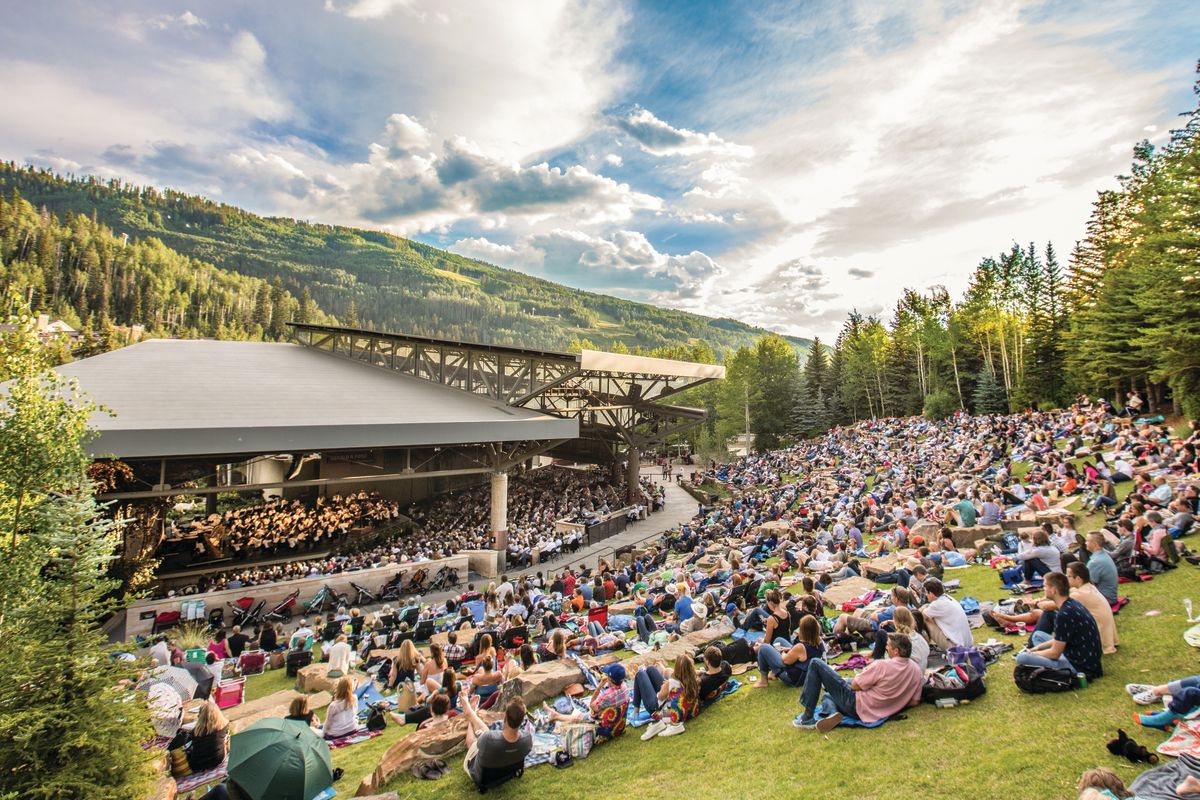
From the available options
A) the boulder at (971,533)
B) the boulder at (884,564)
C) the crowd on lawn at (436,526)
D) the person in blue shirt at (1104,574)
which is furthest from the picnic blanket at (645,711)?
the crowd on lawn at (436,526)

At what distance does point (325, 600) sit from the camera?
1653 centimetres

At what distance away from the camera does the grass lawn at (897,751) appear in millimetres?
4328

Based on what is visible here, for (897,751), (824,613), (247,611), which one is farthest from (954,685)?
(247,611)

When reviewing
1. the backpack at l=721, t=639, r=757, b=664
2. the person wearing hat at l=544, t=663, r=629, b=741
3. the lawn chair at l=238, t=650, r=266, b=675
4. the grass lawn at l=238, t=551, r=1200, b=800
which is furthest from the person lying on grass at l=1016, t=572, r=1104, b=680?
the lawn chair at l=238, t=650, r=266, b=675

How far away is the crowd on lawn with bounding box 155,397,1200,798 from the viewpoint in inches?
213

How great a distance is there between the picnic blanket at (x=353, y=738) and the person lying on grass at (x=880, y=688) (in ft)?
18.4

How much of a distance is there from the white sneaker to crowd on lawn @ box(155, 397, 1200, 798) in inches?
0.9

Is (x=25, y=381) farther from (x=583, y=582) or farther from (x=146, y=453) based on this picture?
(x=583, y=582)

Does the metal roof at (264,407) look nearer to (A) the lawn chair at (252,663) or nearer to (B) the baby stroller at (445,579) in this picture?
(B) the baby stroller at (445,579)

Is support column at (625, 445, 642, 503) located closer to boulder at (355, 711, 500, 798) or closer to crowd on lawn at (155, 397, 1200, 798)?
crowd on lawn at (155, 397, 1200, 798)

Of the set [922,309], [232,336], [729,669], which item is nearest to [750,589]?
[729,669]

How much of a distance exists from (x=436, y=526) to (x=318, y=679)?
1711 cm

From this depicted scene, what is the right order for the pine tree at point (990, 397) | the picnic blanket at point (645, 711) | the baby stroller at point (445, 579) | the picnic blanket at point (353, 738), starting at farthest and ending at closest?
the pine tree at point (990, 397), the baby stroller at point (445, 579), the picnic blanket at point (353, 738), the picnic blanket at point (645, 711)

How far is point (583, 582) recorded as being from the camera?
1380 cm
